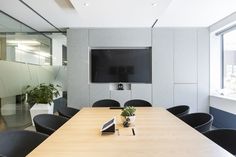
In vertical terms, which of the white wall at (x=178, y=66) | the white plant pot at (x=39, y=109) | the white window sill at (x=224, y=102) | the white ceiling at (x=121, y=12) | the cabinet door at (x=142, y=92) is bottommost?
the white plant pot at (x=39, y=109)

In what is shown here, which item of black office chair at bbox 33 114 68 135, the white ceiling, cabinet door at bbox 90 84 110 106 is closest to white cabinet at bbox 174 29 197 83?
the white ceiling

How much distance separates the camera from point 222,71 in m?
5.86

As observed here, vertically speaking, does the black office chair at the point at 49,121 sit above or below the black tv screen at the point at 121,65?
below

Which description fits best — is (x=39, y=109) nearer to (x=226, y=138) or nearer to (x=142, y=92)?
(x=142, y=92)

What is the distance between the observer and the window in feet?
17.7

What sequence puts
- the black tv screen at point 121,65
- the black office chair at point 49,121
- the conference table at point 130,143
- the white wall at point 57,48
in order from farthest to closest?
the white wall at point 57,48 → the black tv screen at point 121,65 → the black office chair at point 49,121 → the conference table at point 130,143

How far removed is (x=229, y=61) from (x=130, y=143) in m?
4.68

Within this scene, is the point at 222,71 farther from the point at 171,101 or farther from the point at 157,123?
the point at 157,123

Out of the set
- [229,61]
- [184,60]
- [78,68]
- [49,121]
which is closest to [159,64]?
[184,60]

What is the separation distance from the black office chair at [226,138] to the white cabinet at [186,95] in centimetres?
369

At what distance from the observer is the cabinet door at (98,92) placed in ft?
19.1

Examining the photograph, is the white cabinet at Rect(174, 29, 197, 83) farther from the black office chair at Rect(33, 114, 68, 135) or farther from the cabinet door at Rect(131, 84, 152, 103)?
the black office chair at Rect(33, 114, 68, 135)

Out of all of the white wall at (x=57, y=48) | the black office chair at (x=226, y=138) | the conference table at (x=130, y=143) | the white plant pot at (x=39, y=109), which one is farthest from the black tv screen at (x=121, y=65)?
the black office chair at (x=226, y=138)

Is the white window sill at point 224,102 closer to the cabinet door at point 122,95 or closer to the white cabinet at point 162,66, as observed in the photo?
the white cabinet at point 162,66
